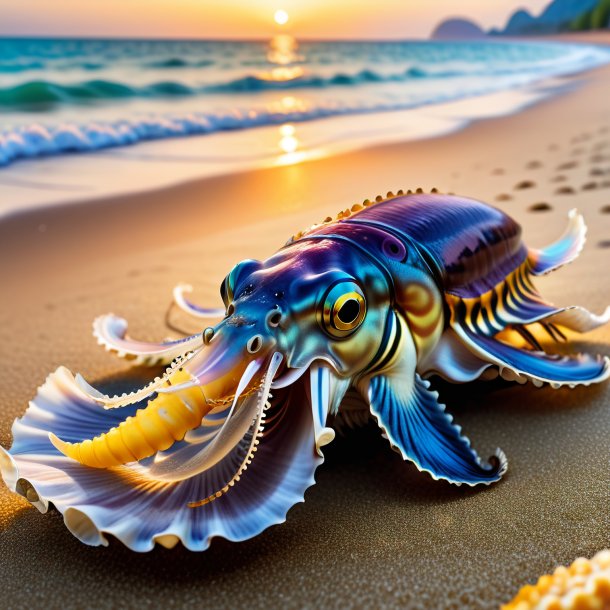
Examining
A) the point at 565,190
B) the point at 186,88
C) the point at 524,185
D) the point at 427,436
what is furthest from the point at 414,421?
the point at 186,88

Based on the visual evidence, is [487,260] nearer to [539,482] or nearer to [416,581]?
[539,482]

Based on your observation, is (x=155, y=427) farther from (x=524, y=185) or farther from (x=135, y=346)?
(x=524, y=185)

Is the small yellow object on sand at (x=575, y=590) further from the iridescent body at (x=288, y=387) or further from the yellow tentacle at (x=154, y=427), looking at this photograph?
the yellow tentacle at (x=154, y=427)

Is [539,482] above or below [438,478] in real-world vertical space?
below

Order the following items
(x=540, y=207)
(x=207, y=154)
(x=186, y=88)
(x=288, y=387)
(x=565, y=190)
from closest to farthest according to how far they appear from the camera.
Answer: (x=288, y=387)
(x=540, y=207)
(x=565, y=190)
(x=207, y=154)
(x=186, y=88)

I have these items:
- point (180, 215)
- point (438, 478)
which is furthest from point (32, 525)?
point (180, 215)

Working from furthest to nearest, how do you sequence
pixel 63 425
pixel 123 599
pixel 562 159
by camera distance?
pixel 562 159 < pixel 63 425 < pixel 123 599

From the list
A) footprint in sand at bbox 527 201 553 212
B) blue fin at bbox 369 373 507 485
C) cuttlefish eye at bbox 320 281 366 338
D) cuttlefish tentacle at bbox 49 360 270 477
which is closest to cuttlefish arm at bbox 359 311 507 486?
blue fin at bbox 369 373 507 485

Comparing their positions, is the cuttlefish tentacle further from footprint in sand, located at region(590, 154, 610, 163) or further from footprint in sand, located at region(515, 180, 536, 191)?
footprint in sand, located at region(590, 154, 610, 163)
